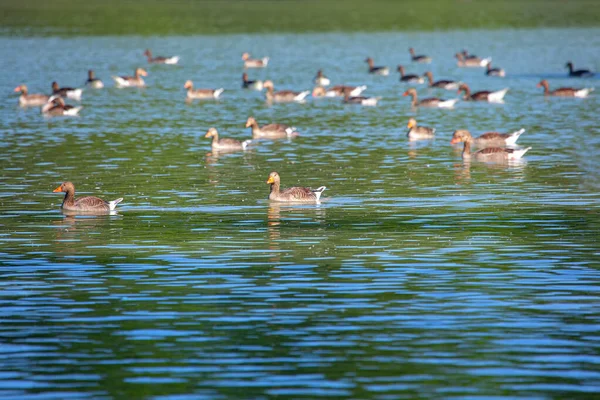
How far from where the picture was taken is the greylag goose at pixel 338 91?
60.3 meters

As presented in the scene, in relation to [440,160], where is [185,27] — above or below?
above

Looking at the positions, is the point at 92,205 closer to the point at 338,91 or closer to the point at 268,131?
the point at 268,131

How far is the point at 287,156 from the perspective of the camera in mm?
38719

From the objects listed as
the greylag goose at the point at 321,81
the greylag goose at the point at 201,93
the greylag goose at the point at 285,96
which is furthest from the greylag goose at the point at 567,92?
the greylag goose at the point at 201,93

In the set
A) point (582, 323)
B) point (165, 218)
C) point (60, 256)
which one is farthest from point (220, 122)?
point (582, 323)

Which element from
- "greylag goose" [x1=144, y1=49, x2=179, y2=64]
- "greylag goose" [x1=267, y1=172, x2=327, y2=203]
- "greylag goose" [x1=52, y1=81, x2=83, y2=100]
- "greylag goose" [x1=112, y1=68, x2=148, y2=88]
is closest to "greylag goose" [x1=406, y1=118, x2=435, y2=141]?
"greylag goose" [x1=267, y1=172, x2=327, y2=203]

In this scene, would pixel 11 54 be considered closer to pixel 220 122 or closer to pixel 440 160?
pixel 220 122

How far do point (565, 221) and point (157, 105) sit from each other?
35.7m

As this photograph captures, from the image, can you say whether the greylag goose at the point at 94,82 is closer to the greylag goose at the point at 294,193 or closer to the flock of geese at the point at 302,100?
the flock of geese at the point at 302,100

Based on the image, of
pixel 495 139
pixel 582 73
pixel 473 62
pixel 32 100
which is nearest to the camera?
pixel 495 139

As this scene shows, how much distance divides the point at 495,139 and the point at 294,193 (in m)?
14.1

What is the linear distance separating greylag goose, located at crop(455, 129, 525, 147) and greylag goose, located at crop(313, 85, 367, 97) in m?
19.1

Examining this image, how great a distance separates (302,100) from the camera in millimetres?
60531

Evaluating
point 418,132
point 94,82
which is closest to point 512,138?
point 418,132
